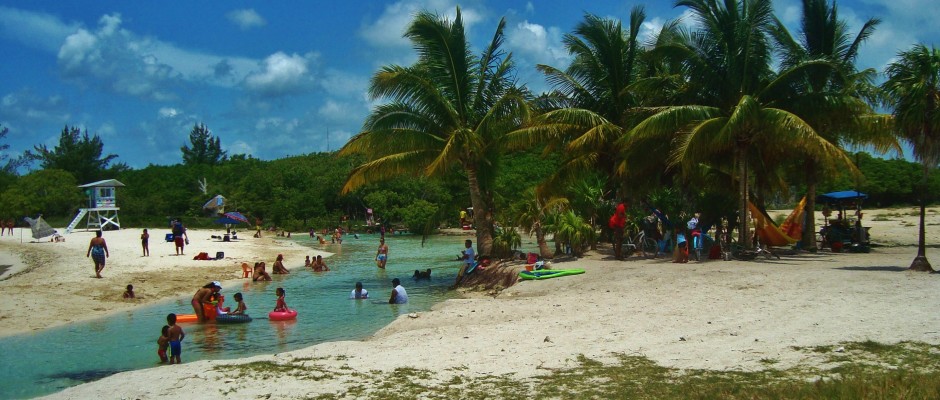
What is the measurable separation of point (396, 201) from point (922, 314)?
54.6 metres

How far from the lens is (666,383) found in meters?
7.17

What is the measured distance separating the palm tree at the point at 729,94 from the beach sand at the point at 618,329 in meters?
3.21

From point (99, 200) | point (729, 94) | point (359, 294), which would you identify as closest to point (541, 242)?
point (359, 294)

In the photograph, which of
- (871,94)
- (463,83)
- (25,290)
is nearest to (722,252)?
(871,94)

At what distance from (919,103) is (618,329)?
25.8ft

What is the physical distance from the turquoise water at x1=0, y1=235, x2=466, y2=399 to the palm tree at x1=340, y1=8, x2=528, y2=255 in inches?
140

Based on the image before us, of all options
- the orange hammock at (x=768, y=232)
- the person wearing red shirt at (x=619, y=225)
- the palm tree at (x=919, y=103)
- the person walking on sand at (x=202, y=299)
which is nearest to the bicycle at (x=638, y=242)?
the person wearing red shirt at (x=619, y=225)

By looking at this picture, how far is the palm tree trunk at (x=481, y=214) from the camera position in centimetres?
2047

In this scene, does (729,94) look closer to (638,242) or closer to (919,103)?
(638,242)

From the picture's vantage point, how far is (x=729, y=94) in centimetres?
1834

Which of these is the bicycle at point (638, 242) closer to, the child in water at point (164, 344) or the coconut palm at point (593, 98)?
the coconut palm at point (593, 98)

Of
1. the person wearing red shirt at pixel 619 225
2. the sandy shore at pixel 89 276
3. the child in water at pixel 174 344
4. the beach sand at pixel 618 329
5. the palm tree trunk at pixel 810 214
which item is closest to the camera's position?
the beach sand at pixel 618 329

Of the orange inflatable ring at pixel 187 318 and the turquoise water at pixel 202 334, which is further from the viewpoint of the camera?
the orange inflatable ring at pixel 187 318

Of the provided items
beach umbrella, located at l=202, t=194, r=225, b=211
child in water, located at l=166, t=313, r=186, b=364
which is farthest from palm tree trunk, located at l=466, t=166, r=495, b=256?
beach umbrella, located at l=202, t=194, r=225, b=211
